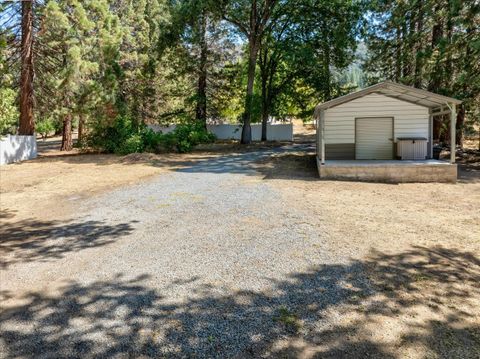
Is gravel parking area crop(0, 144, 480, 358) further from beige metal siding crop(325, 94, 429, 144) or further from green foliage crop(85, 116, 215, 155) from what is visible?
green foliage crop(85, 116, 215, 155)

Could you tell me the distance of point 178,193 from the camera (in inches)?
336

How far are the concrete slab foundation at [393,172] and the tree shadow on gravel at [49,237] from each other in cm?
630

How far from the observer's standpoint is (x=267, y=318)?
317 centimetres

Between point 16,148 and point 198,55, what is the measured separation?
13100 mm

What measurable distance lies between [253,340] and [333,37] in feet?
64.1

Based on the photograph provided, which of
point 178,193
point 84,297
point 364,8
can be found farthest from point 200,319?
point 364,8

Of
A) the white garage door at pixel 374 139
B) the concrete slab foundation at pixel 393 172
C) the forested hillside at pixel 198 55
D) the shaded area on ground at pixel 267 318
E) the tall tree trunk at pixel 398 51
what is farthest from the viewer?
the tall tree trunk at pixel 398 51

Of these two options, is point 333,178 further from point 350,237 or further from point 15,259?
point 15,259

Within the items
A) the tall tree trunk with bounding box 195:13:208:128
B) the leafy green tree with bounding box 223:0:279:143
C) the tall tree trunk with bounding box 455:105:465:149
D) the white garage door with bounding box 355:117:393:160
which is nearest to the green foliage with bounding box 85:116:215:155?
the leafy green tree with bounding box 223:0:279:143

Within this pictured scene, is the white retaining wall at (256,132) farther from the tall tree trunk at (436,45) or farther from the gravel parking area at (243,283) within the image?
the gravel parking area at (243,283)

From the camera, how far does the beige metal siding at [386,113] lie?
474 inches

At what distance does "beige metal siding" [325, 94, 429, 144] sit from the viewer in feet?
39.5

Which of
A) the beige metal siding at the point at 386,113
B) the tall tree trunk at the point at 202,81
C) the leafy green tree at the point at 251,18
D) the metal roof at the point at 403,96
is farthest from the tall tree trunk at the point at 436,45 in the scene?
the tall tree trunk at the point at 202,81

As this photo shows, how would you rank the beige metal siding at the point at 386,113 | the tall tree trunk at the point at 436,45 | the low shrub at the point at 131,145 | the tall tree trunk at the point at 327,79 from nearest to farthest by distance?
1. the beige metal siding at the point at 386,113
2. the tall tree trunk at the point at 436,45
3. the low shrub at the point at 131,145
4. the tall tree trunk at the point at 327,79
